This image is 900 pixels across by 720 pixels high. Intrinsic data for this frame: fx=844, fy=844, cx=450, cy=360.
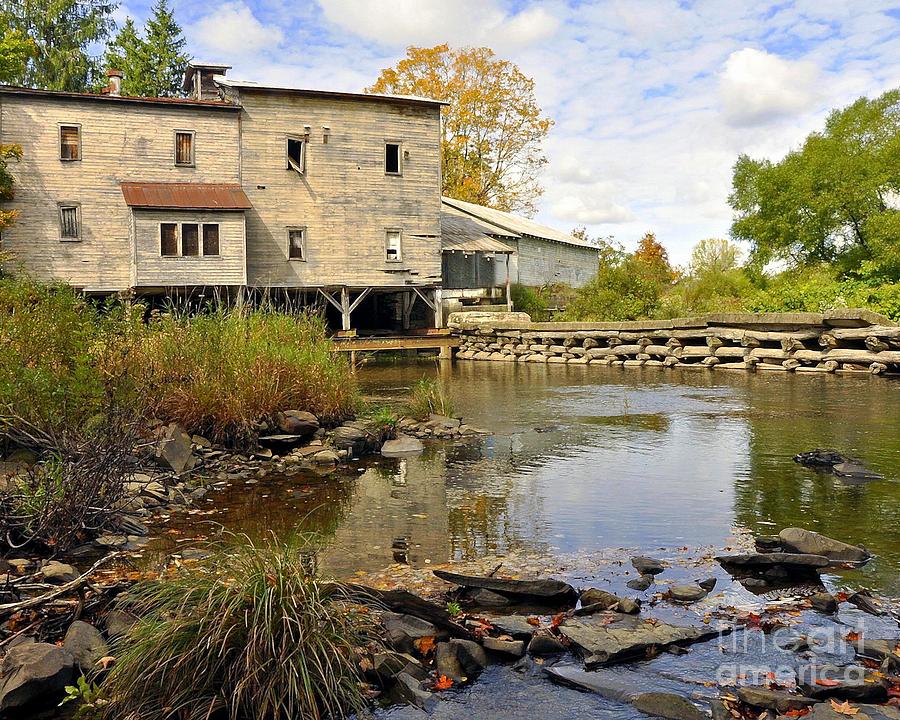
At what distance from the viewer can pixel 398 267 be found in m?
33.5

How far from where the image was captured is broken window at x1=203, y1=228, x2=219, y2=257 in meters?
29.5

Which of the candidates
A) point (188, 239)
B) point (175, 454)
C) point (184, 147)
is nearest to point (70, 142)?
point (184, 147)

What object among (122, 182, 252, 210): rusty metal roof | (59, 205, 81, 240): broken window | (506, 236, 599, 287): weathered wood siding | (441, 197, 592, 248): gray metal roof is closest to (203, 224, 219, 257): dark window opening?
(122, 182, 252, 210): rusty metal roof

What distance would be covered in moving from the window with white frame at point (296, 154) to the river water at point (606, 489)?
18273 millimetres

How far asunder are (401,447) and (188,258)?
791 inches

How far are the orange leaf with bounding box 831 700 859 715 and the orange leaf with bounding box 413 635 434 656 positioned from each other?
6.92 ft

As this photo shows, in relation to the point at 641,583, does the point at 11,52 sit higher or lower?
higher

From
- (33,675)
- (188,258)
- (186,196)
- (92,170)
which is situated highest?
(92,170)

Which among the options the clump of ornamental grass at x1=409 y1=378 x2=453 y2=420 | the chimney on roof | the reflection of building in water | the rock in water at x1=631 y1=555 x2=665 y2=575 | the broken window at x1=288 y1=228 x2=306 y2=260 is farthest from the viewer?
the broken window at x1=288 y1=228 x2=306 y2=260

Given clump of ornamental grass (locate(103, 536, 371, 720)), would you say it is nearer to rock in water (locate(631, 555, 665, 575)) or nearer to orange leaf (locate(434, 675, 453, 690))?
orange leaf (locate(434, 675, 453, 690))

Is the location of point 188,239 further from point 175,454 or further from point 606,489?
point 606,489

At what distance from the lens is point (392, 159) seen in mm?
33094

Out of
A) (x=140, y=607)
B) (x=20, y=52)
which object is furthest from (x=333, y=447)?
(x=20, y=52)

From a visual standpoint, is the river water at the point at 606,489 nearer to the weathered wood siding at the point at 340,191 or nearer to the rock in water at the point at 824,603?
the rock in water at the point at 824,603
